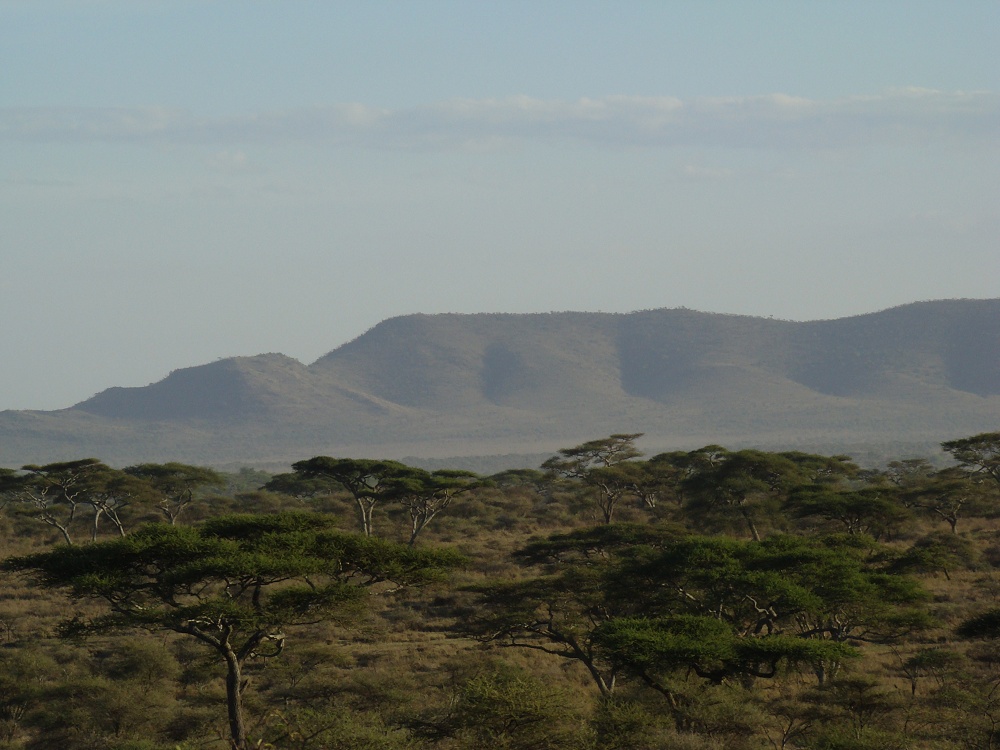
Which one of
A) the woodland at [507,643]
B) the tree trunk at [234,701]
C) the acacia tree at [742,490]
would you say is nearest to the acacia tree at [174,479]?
the woodland at [507,643]

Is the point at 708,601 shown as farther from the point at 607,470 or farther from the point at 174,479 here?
the point at 174,479

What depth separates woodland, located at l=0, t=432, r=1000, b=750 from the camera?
64.3 feet

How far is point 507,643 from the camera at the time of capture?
97.7 ft

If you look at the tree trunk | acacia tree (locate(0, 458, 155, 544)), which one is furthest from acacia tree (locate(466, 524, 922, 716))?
acacia tree (locate(0, 458, 155, 544))

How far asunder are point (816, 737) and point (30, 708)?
652 inches

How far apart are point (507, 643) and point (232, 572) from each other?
12.6 m

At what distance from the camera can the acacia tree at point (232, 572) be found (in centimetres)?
1872

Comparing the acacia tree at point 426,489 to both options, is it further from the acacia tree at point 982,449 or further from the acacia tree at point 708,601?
the acacia tree at point 982,449

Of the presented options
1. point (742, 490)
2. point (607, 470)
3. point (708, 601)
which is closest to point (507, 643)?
point (708, 601)

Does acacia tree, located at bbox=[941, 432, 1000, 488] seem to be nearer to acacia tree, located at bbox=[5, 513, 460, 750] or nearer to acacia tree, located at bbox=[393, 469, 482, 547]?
acacia tree, located at bbox=[393, 469, 482, 547]

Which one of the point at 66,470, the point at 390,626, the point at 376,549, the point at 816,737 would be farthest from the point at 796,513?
the point at 66,470

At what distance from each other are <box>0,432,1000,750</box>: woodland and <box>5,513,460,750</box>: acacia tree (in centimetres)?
5

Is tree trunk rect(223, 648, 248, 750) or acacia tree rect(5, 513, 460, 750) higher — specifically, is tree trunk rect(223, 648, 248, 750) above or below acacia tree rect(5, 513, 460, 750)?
below

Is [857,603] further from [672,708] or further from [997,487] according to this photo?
[997,487]
